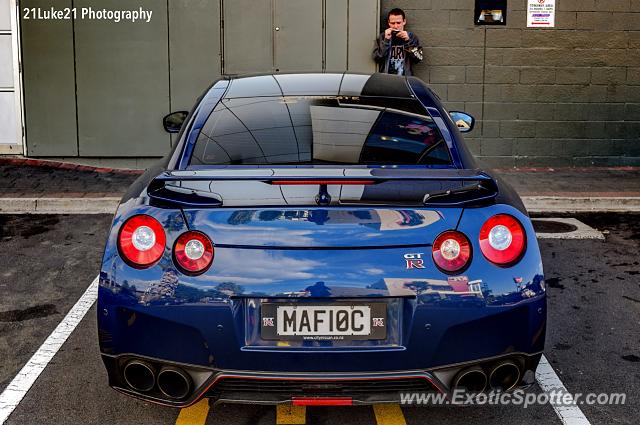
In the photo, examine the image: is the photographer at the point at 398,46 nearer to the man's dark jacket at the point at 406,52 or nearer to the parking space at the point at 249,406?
the man's dark jacket at the point at 406,52

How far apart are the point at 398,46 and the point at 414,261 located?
7760 mm

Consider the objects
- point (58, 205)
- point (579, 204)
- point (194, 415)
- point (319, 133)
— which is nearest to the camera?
point (194, 415)

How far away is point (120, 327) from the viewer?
350 centimetres

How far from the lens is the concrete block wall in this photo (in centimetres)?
1137

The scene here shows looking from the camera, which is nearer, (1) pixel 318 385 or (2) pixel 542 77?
(1) pixel 318 385

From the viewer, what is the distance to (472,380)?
3498 millimetres

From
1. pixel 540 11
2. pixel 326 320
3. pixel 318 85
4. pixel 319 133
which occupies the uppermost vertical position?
pixel 540 11

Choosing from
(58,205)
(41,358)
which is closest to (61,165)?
(58,205)

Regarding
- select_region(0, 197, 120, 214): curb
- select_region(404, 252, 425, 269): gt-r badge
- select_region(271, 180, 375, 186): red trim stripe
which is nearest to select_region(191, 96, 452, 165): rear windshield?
select_region(271, 180, 375, 186): red trim stripe

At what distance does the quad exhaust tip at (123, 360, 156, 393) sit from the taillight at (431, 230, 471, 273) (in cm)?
123

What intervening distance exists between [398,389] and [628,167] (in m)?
9.13

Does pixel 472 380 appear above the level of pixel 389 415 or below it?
above

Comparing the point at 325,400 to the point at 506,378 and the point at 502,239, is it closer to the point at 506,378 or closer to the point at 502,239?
the point at 506,378

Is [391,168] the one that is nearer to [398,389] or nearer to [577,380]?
[398,389]
